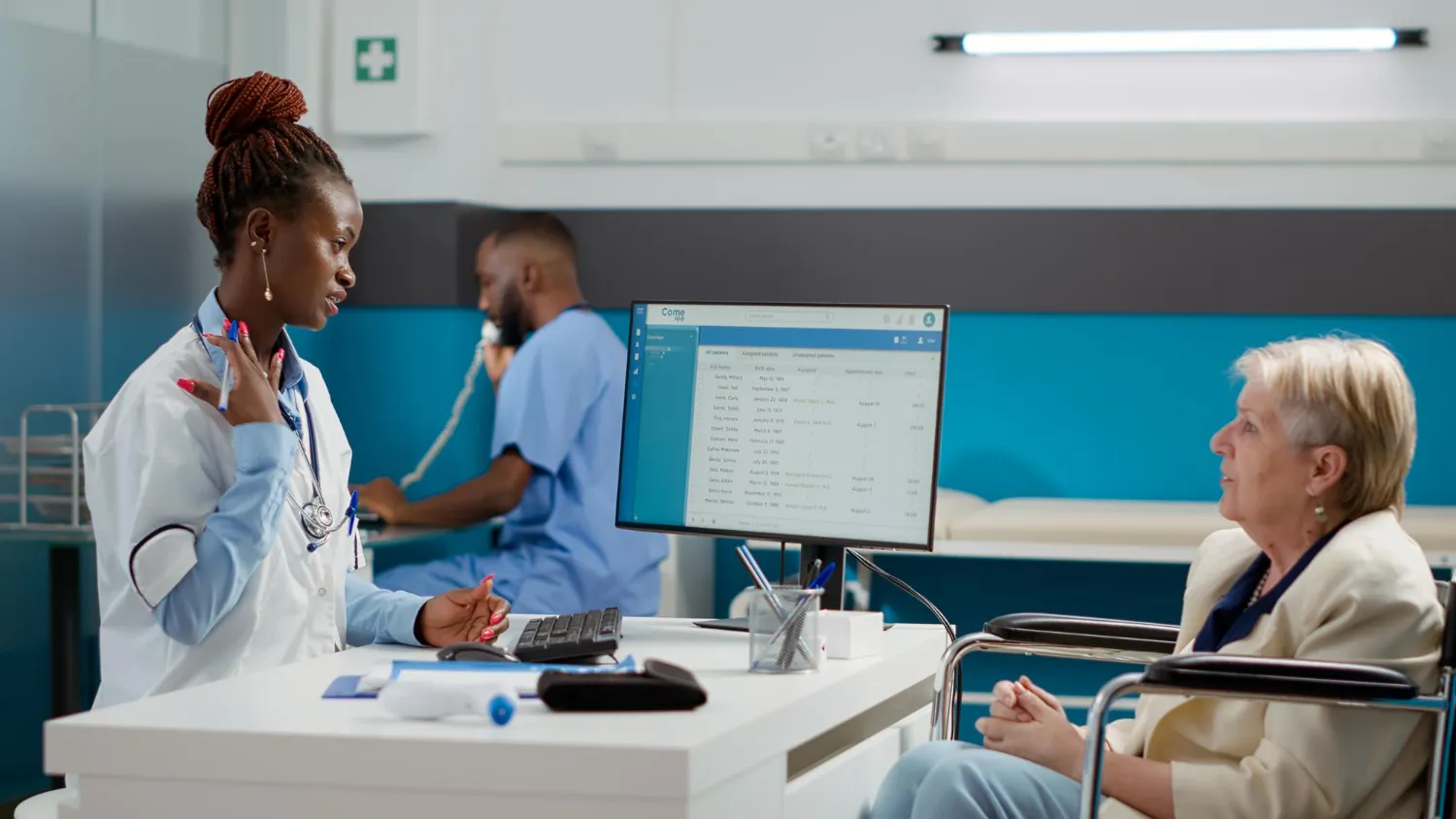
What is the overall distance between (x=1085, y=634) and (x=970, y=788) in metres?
0.44

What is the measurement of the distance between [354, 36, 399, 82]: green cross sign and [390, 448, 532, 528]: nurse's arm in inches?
47.4

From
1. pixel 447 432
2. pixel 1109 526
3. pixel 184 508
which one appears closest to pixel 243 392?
pixel 184 508

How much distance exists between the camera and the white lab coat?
1772mm

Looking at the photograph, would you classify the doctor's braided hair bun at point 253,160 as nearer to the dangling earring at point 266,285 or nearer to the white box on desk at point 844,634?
the dangling earring at point 266,285

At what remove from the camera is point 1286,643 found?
1852 millimetres

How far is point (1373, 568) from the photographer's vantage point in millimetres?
1773

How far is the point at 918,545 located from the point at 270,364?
2.79ft

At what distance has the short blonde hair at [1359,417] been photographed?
190 cm

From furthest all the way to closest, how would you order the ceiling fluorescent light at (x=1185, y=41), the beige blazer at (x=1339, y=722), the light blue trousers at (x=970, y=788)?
the ceiling fluorescent light at (x=1185, y=41) → the light blue trousers at (x=970, y=788) → the beige blazer at (x=1339, y=722)

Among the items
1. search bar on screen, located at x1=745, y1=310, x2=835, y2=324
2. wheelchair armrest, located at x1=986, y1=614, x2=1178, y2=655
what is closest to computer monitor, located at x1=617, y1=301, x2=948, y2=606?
search bar on screen, located at x1=745, y1=310, x2=835, y2=324

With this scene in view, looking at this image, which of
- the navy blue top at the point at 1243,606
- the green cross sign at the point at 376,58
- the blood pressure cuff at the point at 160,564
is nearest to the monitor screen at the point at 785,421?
the navy blue top at the point at 1243,606

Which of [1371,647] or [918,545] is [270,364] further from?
[1371,647]

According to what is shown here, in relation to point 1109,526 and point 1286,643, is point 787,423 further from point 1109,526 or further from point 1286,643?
point 1109,526

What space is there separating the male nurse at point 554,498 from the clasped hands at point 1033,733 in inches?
68.5
